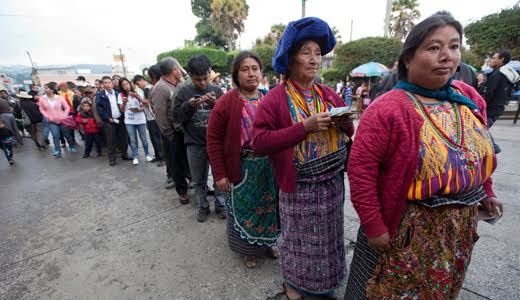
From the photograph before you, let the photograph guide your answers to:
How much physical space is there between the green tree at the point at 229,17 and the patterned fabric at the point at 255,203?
116 ft

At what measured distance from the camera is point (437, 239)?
1161mm

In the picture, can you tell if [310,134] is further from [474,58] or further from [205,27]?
[205,27]

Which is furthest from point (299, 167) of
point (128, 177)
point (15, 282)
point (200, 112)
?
point (128, 177)

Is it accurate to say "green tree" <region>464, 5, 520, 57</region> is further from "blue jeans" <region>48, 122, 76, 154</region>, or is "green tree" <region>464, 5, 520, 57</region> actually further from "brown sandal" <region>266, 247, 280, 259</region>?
"blue jeans" <region>48, 122, 76, 154</region>

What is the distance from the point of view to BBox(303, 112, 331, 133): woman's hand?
1.27 m

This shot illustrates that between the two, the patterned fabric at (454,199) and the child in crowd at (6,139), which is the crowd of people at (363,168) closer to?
the patterned fabric at (454,199)

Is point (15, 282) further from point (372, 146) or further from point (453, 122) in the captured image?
point (453, 122)

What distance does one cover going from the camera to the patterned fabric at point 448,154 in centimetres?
107

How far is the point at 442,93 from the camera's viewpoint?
1.15 m

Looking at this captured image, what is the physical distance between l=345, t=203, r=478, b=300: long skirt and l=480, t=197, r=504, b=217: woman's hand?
0.58ft

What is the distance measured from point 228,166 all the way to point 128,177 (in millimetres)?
3406

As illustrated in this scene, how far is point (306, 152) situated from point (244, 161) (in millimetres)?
668

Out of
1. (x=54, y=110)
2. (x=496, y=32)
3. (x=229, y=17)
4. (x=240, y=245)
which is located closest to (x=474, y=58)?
(x=496, y=32)

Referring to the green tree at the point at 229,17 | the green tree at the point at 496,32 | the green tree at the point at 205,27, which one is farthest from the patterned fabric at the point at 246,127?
the green tree at the point at 205,27
